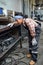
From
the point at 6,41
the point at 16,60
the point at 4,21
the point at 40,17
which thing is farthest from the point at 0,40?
the point at 40,17

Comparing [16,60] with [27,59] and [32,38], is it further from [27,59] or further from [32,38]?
[32,38]

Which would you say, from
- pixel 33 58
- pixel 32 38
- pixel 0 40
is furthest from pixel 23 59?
pixel 0 40

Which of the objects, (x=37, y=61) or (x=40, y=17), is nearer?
(x=37, y=61)

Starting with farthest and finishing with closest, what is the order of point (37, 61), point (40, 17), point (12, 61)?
point (40, 17) → point (12, 61) → point (37, 61)

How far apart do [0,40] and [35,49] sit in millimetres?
809

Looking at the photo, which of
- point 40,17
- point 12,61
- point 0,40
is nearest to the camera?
point 0,40

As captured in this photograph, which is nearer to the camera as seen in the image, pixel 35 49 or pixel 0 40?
pixel 0 40

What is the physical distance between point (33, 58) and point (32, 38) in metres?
0.41

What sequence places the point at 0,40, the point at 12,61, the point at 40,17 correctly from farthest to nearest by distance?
the point at 40,17, the point at 12,61, the point at 0,40

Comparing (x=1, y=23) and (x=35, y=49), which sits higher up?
(x=1, y=23)

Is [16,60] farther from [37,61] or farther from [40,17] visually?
[40,17]

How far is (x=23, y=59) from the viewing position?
3285 millimetres

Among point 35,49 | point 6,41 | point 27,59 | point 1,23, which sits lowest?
point 27,59

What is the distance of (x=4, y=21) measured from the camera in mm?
3084
